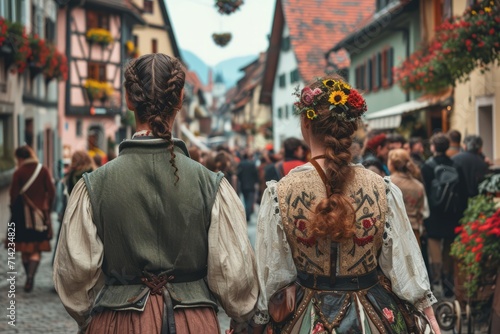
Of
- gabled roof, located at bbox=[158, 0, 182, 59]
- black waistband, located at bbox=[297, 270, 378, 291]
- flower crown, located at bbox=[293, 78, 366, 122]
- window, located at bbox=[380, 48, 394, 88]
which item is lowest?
black waistband, located at bbox=[297, 270, 378, 291]

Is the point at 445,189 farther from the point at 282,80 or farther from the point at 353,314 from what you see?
the point at 282,80

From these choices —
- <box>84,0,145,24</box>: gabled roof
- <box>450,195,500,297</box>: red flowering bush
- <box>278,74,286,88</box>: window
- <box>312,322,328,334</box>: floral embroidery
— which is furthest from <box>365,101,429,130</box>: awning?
<box>278,74,286,88</box>: window

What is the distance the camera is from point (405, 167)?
32.2ft

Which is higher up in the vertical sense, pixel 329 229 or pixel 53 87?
pixel 53 87

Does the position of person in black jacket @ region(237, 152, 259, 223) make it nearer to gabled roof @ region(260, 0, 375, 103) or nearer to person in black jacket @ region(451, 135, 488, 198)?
person in black jacket @ region(451, 135, 488, 198)

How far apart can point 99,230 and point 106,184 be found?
0.18 metres

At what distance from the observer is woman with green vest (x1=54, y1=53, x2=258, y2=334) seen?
12.4 ft

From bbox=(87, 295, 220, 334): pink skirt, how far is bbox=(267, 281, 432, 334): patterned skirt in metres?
0.59

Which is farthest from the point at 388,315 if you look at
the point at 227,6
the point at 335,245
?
the point at 227,6

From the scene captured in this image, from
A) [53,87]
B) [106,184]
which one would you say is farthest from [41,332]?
[53,87]

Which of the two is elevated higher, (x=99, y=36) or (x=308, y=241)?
(x=99, y=36)

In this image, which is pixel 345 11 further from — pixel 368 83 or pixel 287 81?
pixel 368 83

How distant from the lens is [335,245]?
427 cm

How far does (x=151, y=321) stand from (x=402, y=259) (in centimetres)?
121
